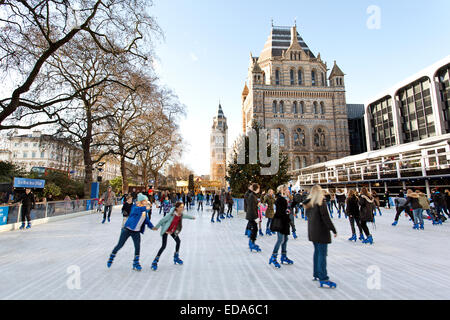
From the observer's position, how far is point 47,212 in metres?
12.0

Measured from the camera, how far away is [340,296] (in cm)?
328

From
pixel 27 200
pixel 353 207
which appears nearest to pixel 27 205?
pixel 27 200

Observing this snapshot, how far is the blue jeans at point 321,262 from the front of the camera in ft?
11.8

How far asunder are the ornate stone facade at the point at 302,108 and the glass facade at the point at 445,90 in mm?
16090

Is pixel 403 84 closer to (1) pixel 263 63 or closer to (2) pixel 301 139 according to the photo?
(2) pixel 301 139

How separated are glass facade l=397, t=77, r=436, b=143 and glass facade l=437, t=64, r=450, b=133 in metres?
1.61

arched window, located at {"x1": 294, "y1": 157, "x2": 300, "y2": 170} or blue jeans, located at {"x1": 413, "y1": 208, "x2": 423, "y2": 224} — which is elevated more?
arched window, located at {"x1": 294, "y1": 157, "x2": 300, "y2": 170}

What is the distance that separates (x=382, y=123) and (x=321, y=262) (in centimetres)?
4614

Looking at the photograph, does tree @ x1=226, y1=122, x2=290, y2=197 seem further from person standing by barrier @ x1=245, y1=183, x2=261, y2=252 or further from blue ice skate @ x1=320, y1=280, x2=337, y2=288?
blue ice skate @ x1=320, y1=280, x2=337, y2=288

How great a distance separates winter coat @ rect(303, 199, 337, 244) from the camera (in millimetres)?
3662

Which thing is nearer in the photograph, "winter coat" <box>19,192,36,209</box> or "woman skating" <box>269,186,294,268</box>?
"woman skating" <box>269,186,294,268</box>

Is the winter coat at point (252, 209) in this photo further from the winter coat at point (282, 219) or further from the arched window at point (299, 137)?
the arched window at point (299, 137)

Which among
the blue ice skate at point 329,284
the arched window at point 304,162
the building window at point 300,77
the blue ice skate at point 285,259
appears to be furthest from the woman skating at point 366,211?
the building window at point 300,77

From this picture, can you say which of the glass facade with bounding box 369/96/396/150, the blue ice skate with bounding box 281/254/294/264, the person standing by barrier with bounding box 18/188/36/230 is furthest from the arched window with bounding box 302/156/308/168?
the blue ice skate with bounding box 281/254/294/264
